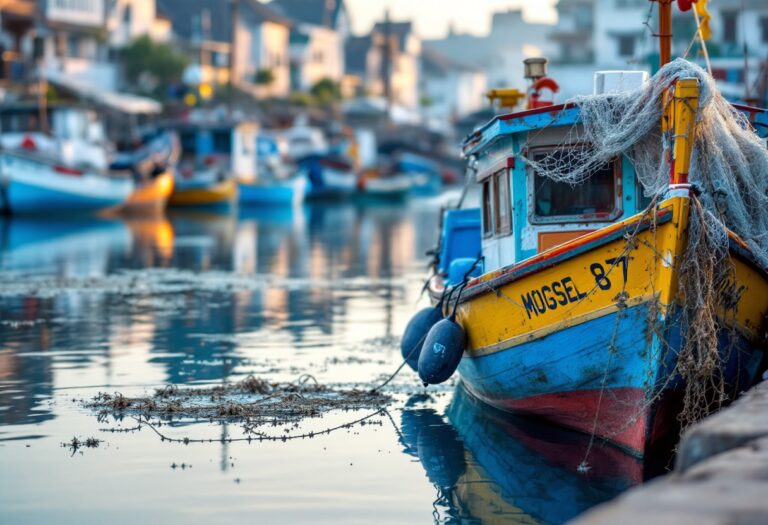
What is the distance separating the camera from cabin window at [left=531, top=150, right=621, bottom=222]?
35.0 feet

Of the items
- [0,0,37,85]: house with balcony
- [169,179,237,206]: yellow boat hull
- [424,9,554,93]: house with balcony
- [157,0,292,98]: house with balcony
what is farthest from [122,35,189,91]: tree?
[424,9,554,93]: house with balcony

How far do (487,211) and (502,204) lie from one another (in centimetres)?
86

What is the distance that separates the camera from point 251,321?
57.5ft


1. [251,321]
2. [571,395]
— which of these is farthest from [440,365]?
[251,321]

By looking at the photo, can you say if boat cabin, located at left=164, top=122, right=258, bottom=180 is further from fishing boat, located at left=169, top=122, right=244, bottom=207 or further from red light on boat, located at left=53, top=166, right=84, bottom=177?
red light on boat, located at left=53, top=166, right=84, bottom=177

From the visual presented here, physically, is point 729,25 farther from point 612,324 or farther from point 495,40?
point 495,40

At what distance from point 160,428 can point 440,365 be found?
227cm

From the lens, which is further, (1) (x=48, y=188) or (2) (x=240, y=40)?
(2) (x=240, y=40)

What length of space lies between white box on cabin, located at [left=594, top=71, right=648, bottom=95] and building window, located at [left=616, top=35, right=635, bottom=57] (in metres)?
64.0

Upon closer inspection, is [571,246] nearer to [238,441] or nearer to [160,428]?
[238,441]

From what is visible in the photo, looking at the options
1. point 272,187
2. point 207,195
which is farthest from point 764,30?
point 207,195

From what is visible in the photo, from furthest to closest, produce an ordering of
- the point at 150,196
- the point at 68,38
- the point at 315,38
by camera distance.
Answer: the point at 315,38 → the point at 68,38 → the point at 150,196

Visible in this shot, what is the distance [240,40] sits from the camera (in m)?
85.5

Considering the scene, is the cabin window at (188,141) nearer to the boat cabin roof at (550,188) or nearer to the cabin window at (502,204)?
the cabin window at (502,204)
